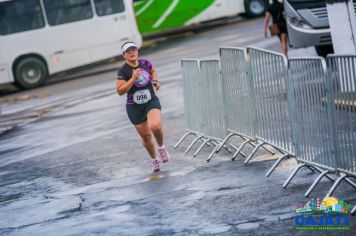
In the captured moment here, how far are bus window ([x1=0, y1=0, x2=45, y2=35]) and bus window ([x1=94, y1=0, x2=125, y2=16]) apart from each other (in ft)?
6.24

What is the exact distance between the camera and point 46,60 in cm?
2852

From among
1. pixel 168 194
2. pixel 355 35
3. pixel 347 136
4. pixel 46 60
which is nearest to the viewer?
pixel 347 136

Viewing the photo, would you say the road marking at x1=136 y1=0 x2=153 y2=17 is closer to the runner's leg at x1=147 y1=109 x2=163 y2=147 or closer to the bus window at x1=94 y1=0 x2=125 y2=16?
the bus window at x1=94 y1=0 x2=125 y2=16

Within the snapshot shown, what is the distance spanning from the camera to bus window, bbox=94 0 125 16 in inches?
1156

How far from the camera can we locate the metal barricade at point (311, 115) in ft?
27.7

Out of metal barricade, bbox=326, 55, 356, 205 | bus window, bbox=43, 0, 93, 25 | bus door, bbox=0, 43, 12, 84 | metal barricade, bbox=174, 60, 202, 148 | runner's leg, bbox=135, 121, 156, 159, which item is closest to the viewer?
metal barricade, bbox=326, 55, 356, 205

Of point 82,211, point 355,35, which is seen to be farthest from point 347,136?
point 355,35

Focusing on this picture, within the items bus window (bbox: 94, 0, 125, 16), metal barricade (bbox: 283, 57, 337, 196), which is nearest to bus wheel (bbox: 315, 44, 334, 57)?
metal barricade (bbox: 283, 57, 337, 196)

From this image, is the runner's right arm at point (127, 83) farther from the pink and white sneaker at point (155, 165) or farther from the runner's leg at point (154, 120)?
the pink and white sneaker at point (155, 165)

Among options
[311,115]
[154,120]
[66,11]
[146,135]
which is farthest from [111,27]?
[311,115]

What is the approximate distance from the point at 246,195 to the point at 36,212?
2.27 m

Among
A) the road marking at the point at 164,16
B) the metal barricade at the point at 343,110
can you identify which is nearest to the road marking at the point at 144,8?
the road marking at the point at 164,16

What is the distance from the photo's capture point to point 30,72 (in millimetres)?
28062

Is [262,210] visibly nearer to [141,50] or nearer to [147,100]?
[147,100]
